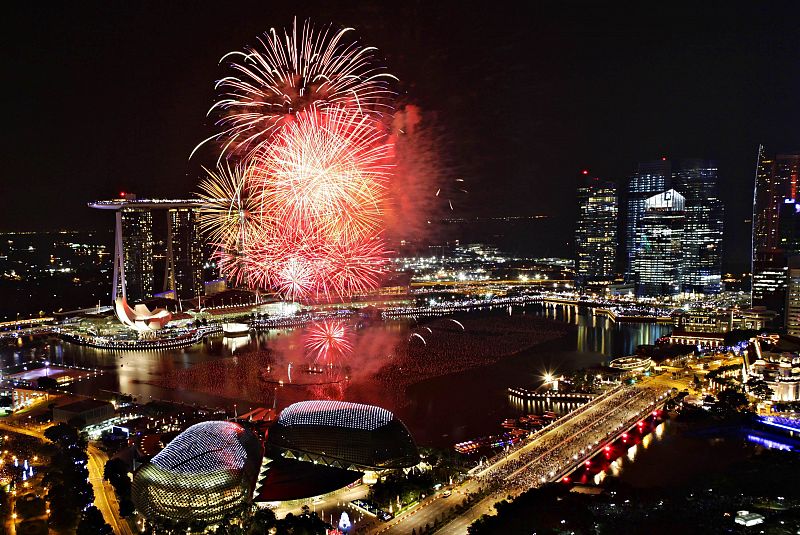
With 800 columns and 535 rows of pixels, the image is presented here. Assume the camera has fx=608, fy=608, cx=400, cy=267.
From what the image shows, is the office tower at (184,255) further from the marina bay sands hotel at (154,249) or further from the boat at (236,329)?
the boat at (236,329)

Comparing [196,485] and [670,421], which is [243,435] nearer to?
[196,485]

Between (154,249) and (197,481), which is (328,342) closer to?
(197,481)

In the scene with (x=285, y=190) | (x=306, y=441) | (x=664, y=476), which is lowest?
(x=664, y=476)

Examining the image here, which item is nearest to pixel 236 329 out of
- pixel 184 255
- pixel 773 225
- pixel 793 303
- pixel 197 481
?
pixel 184 255

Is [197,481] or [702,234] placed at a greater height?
[702,234]

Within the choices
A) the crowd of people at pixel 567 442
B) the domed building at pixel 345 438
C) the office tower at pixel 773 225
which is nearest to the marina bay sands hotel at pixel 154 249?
the domed building at pixel 345 438

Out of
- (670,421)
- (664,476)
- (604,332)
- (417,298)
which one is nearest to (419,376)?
(670,421)
